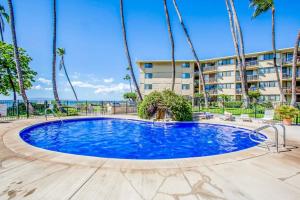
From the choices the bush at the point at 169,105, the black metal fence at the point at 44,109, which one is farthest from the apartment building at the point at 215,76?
the bush at the point at 169,105

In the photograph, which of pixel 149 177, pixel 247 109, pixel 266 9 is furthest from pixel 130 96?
pixel 149 177

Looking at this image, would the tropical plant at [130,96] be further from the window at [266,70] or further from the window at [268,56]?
the window at [268,56]

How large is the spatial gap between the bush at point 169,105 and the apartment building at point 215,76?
19916mm

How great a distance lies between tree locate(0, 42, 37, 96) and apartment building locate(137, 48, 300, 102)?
19.7 meters

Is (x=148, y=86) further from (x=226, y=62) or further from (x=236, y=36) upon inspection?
(x=236, y=36)

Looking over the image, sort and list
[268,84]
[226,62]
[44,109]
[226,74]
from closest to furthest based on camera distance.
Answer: [44,109]
[268,84]
[226,62]
[226,74]

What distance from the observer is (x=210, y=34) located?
929 inches

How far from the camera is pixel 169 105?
1283cm

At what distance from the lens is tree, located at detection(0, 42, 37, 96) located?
64.2ft

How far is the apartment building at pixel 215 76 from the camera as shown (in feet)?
105

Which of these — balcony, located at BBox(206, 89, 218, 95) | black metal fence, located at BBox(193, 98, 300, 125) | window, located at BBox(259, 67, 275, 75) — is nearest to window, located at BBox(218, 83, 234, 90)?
balcony, located at BBox(206, 89, 218, 95)

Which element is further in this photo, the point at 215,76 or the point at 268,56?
the point at 215,76

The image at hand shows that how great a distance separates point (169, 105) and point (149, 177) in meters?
9.74

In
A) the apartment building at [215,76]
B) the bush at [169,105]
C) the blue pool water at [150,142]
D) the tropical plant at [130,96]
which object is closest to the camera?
the blue pool water at [150,142]
